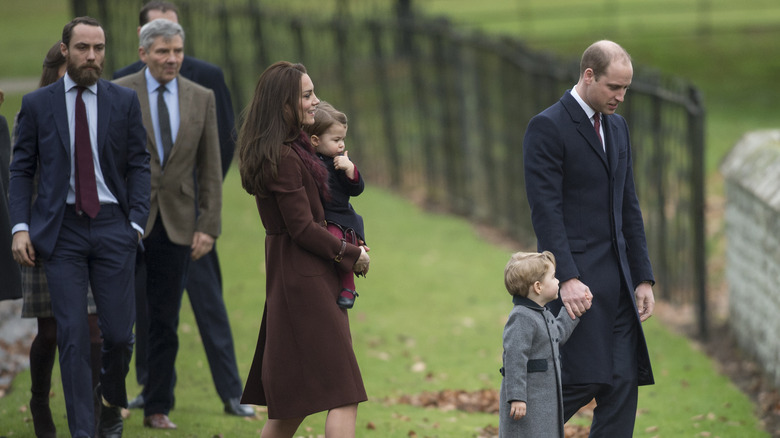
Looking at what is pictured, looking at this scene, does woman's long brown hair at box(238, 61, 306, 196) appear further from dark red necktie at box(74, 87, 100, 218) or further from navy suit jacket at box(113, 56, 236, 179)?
navy suit jacket at box(113, 56, 236, 179)

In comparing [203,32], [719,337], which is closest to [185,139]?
[719,337]

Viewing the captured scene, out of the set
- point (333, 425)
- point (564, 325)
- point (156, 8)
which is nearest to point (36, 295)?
point (333, 425)

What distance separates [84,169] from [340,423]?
1800 millimetres

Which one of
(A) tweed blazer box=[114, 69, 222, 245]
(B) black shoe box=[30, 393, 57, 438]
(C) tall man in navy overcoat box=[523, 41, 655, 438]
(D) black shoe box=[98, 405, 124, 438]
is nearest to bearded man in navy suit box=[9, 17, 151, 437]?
(D) black shoe box=[98, 405, 124, 438]

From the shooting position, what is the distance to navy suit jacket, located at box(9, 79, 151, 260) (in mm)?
5148

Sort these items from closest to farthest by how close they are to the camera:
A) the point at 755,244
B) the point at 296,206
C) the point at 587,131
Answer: the point at 296,206
the point at 587,131
the point at 755,244

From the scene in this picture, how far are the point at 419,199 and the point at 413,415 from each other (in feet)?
33.8

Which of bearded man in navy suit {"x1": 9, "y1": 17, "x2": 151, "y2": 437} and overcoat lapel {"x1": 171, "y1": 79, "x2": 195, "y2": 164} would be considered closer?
bearded man in navy suit {"x1": 9, "y1": 17, "x2": 151, "y2": 437}

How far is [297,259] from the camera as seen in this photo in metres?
4.66

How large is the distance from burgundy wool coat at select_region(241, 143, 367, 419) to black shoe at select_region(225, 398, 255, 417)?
2.13 m

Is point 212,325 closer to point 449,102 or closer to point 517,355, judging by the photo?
point 517,355

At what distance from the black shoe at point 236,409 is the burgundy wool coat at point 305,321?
213 centimetres

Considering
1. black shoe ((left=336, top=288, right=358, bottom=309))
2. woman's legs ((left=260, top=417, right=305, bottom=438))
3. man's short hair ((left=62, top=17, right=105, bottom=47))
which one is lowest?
woman's legs ((left=260, top=417, right=305, bottom=438))

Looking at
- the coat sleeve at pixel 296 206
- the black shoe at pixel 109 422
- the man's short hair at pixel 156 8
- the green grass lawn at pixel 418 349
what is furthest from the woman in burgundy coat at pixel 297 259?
the man's short hair at pixel 156 8
